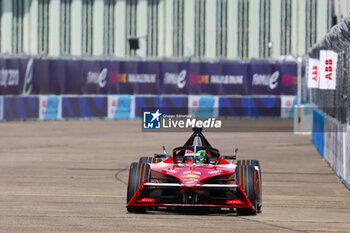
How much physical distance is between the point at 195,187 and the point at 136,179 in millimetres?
800

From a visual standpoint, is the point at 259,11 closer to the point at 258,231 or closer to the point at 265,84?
the point at 265,84

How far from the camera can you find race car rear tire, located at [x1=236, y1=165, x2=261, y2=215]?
12.5m

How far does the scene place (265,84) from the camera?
1921 inches

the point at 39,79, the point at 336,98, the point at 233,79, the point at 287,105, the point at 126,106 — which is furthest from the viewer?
the point at 287,105

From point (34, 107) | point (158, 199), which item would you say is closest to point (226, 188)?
point (158, 199)

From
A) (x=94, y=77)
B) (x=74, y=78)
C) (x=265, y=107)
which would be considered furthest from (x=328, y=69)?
(x=265, y=107)

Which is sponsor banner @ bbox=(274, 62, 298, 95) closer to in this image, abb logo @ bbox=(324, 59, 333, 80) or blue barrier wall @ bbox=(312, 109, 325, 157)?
blue barrier wall @ bbox=(312, 109, 325, 157)

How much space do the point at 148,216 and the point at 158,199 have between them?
25cm

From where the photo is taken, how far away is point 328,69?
19.8m

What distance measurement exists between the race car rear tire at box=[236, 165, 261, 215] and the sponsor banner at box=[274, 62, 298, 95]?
36.1 meters

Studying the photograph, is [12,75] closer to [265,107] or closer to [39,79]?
[39,79]

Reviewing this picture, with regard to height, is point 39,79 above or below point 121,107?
above

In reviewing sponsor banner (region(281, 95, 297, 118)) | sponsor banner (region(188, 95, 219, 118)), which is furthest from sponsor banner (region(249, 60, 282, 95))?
sponsor banner (region(188, 95, 219, 118))

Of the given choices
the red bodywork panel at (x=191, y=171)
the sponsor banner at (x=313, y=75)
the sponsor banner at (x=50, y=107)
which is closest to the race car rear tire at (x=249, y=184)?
the red bodywork panel at (x=191, y=171)
